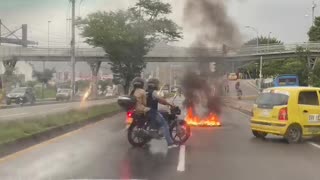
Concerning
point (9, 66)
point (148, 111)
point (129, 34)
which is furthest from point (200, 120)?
point (9, 66)

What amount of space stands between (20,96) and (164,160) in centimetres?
3894

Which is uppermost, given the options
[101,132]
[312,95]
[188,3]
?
[188,3]

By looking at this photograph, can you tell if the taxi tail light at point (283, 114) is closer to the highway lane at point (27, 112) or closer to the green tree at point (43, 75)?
the highway lane at point (27, 112)

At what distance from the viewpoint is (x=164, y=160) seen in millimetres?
12430

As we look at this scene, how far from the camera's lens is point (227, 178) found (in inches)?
393

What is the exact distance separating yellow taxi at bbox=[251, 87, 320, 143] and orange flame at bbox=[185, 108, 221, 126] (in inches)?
253

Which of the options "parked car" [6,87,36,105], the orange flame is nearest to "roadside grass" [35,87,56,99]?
"parked car" [6,87,36,105]

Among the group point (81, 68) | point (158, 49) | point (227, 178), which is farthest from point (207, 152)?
point (81, 68)

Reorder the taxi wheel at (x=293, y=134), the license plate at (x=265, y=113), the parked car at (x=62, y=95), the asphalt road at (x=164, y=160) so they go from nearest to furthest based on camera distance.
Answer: the asphalt road at (x=164, y=160), the taxi wheel at (x=293, y=134), the license plate at (x=265, y=113), the parked car at (x=62, y=95)

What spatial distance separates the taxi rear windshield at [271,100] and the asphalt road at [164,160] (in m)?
1.15

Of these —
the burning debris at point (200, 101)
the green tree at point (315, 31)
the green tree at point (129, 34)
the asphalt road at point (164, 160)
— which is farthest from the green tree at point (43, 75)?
the asphalt road at point (164, 160)

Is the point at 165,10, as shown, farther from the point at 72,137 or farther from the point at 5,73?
the point at 72,137

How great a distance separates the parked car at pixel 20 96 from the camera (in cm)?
4889

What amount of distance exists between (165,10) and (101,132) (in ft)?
109
